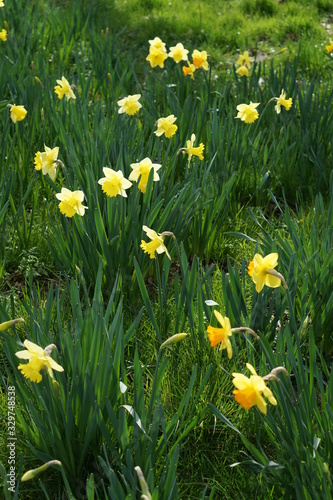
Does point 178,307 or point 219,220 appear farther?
point 219,220

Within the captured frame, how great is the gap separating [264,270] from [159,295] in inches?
18.8

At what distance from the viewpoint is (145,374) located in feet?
6.43

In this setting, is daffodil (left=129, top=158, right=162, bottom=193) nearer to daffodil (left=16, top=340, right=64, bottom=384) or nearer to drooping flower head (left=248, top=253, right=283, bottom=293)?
drooping flower head (left=248, top=253, right=283, bottom=293)

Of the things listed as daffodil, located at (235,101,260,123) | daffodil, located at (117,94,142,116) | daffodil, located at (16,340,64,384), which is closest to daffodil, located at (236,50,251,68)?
daffodil, located at (235,101,260,123)

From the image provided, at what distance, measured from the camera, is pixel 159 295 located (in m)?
1.98

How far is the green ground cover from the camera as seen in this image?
1502mm

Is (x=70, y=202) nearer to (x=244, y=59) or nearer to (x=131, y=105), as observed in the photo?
(x=131, y=105)

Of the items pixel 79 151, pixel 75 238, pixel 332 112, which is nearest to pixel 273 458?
pixel 75 238

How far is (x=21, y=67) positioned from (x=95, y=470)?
2.62 meters

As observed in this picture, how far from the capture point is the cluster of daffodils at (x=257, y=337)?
1318 mm

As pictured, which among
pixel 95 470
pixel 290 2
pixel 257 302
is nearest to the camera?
pixel 95 470

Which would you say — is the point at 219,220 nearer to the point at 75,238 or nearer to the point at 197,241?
the point at 197,241

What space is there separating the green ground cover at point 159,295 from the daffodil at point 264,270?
0.12 meters

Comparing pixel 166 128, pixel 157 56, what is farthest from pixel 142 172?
pixel 157 56
